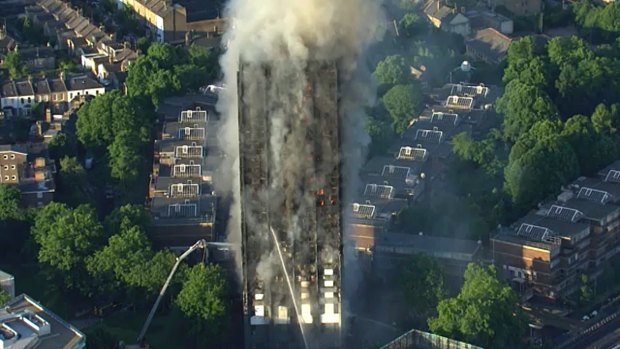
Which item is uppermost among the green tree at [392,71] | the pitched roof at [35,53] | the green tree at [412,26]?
the green tree at [412,26]

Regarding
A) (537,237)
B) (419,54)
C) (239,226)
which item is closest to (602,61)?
(419,54)

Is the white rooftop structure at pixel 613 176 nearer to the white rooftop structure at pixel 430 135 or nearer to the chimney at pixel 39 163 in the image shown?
the white rooftop structure at pixel 430 135

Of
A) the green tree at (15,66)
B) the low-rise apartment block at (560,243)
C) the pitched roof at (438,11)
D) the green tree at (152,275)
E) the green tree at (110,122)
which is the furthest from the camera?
the pitched roof at (438,11)

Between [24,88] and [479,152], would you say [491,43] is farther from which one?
[24,88]

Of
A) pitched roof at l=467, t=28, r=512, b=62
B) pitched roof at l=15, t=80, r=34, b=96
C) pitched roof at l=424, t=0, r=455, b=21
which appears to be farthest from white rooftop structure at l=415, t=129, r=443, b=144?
pitched roof at l=424, t=0, r=455, b=21

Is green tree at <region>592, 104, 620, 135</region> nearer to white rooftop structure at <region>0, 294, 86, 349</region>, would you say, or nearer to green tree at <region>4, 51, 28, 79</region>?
green tree at <region>4, 51, 28, 79</region>

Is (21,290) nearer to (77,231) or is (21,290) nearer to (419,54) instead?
(77,231)

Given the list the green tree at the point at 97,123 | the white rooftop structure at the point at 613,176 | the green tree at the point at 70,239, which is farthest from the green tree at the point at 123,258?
the white rooftop structure at the point at 613,176
